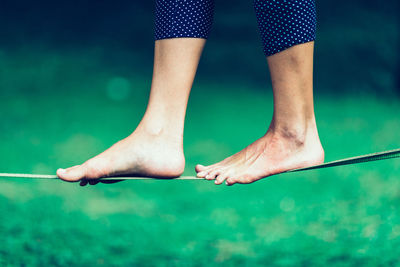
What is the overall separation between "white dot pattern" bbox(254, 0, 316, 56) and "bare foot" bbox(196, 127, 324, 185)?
6.6 inches

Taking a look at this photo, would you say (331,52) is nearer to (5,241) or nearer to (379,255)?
(379,255)

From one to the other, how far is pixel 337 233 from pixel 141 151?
36.1 inches

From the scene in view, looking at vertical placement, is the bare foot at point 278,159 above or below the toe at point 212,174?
above

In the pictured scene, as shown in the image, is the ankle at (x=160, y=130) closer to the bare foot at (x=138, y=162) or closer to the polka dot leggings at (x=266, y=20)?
the bare foot at (x=138, y=162)

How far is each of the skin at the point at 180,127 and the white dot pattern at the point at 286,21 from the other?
2 cm

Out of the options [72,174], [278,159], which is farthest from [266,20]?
[72,174]

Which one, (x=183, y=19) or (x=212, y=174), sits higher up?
(x=183, y=19)

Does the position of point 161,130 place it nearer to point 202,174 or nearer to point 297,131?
point 202,174

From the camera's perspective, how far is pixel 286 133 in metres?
0.90

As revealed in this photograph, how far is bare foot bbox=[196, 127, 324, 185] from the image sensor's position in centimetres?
89

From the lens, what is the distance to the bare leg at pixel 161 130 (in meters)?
0.85

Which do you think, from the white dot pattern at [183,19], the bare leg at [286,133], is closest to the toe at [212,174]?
the bare leg at [286,133]

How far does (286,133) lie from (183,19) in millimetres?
276

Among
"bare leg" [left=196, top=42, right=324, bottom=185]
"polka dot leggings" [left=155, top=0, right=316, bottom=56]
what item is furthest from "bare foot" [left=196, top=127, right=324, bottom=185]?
"polka dot leggings" [left=155, top=0, right=316, bottom=56]
